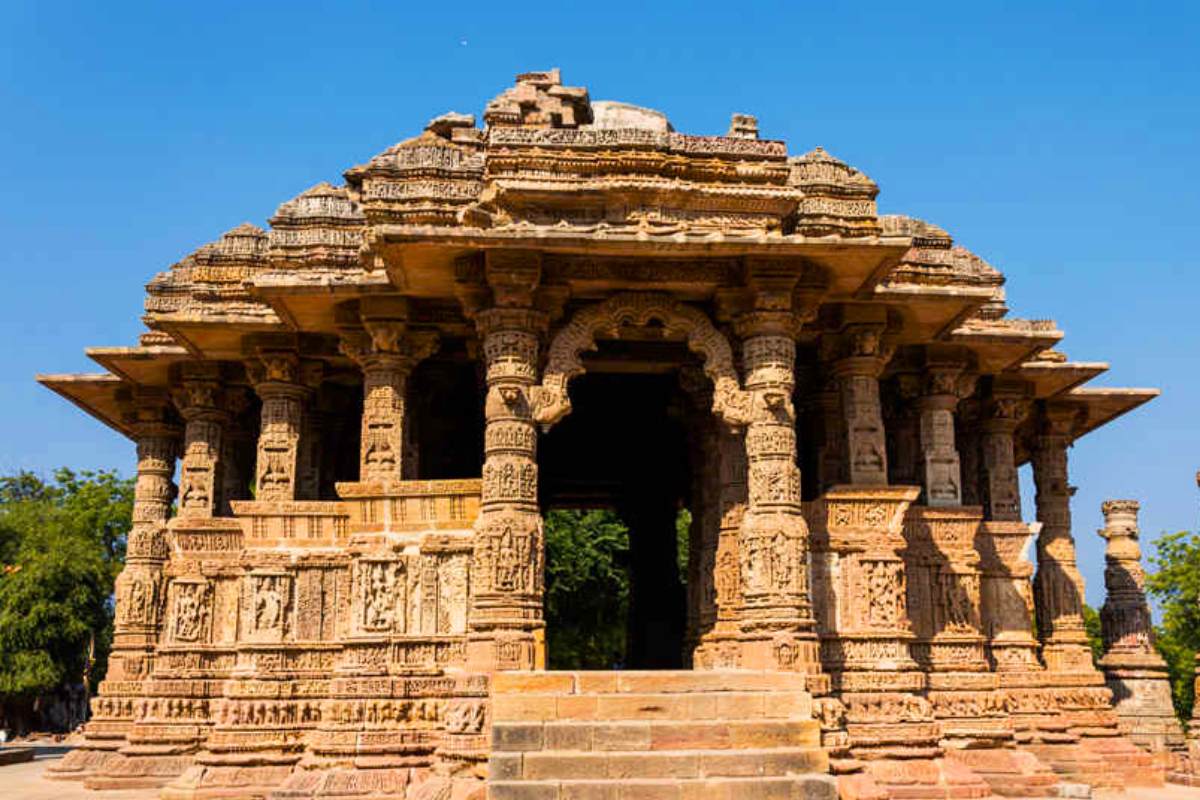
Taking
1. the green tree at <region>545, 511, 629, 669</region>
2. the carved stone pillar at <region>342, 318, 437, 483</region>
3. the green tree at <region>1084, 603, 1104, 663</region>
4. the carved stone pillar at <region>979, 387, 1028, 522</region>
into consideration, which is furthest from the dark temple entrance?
the green tree at <region>1084, 603, 1104, 663</region>

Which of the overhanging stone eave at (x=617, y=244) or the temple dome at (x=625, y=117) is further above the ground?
the temple dome at (x=625, y=117)

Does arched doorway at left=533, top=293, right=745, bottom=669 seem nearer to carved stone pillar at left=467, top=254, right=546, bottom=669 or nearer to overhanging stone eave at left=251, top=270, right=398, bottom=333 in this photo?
carved stone pillar at left=467, top=254, right=546, bottom=669

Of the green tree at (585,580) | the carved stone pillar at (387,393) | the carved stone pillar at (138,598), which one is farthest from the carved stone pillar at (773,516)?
the green tree at (585,580)

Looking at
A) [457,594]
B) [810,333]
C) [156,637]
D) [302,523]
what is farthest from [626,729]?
[156,637]

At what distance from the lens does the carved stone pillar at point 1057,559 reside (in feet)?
51.5

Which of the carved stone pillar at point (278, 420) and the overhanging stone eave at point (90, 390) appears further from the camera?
the overhanging stone eave at point (90, 390)

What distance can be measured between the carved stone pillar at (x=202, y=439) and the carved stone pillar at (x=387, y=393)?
3372 mm

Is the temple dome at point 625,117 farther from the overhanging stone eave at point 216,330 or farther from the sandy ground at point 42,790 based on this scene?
the sandy ground at point 42,790

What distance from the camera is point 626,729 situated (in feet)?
30.0

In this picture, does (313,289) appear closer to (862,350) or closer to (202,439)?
(202,439)

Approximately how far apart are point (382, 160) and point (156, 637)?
23.3 ft

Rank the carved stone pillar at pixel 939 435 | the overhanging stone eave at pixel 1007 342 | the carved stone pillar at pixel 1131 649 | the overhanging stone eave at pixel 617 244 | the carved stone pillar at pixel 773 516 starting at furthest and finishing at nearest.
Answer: the carved stone pillar at pixel 1131 649, the carved stone pillar at pixel 939 435, the overhanging stone eave at pixel 1007 342, the carved stone pillar at pixel 773 516, the overhanging stone eave at pixel 617 244

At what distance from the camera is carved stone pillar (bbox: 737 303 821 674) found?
10.9m

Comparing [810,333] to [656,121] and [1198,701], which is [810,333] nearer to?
[656,121]
